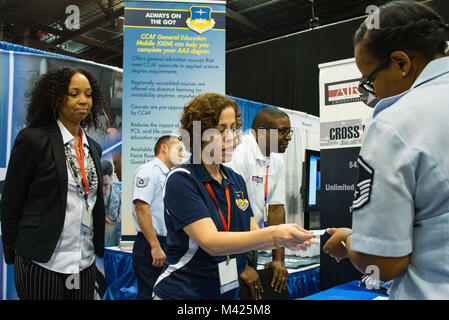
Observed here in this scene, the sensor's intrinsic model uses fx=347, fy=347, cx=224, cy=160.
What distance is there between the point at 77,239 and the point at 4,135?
196cm

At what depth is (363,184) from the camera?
0.72 meters

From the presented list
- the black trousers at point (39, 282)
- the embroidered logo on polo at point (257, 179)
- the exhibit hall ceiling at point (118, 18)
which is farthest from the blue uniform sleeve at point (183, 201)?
the exhibit hall ceiling at point (118, 18)

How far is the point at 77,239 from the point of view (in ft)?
5.60

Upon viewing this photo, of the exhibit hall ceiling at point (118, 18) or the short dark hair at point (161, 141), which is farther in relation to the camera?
the exhibit hall ceiling at point (118, 18)

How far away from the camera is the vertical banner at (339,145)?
251cm

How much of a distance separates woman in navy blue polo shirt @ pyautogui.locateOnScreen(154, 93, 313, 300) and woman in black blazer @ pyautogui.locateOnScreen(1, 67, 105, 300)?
576 millimetres

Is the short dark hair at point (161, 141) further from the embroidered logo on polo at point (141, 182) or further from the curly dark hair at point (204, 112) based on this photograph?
the curly dark hair at point (204, 112)

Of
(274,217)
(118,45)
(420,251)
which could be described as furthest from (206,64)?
(118,45)

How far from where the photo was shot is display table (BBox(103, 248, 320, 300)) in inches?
134

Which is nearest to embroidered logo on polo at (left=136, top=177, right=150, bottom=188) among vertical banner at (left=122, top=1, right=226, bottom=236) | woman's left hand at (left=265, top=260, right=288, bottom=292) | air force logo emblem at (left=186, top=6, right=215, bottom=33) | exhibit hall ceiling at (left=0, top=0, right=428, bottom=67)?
vertical banner at (left=122, top=1, right=226, bottom=236)

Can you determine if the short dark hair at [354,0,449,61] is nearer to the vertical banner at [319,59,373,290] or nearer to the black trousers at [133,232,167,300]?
the vertical banner at [319,59,373,290]

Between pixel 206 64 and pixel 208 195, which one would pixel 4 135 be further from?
pixel 208 195

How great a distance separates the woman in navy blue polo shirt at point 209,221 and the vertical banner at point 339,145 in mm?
1247

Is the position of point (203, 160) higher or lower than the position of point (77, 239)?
higher
